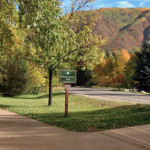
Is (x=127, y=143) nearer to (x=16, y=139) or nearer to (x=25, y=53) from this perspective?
(x=16, y=139)

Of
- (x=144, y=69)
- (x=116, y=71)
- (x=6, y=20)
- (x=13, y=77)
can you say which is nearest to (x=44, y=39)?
(x=6, y=20)

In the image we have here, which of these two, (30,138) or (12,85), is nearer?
(30,138)

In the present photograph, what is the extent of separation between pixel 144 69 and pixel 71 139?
26.7 metres

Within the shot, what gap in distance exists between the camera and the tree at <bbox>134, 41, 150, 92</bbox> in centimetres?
3019

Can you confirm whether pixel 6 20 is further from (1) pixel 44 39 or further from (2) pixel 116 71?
(2) pixel 116 71

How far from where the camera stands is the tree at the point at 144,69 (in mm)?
30188

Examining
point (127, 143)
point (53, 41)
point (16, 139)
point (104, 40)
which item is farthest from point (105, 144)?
point (104, 40)

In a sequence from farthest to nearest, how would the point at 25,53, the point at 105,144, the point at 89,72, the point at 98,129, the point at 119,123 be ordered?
the point at 89,72 < the point at 25,53 < the point at 119,123 < the point at 98,129 < the point at 105,144

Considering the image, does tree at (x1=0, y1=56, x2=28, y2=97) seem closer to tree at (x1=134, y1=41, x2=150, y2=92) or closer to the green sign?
tree at (x1=134, y1=41, x2=150, y2=92)

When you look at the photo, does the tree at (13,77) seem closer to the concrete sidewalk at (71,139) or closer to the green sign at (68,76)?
the green sign at (68,76)

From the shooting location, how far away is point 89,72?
246ft

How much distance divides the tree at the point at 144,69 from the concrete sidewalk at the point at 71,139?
2394 cm

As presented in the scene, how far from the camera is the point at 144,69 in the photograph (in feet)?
101

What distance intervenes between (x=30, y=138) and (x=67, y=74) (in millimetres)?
5130
